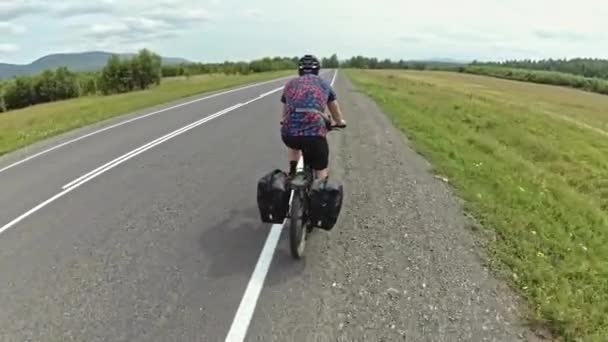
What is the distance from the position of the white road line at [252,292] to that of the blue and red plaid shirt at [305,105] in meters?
0.71

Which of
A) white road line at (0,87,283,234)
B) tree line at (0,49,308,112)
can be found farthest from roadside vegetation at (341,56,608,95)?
white road line at (0,87,283,234)

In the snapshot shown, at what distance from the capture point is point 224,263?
425cm

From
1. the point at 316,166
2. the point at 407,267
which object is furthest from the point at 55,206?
the point at 407,267

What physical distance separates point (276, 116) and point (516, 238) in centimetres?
1041

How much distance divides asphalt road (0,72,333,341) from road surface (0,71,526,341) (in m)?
0.02

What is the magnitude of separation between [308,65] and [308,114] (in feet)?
1.93

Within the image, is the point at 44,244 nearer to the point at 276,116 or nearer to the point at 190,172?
the point at 190,172

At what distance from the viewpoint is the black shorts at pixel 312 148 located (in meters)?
4.48

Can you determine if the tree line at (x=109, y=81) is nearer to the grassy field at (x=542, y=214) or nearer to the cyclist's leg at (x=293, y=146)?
the grassy field at (x=542, y=214)

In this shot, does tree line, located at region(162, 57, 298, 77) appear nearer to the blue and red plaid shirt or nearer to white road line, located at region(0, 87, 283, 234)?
white road line, located at region(0, 87, 283, 234)

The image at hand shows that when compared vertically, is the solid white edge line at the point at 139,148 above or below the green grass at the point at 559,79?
below

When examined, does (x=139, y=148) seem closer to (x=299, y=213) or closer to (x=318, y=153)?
(x=318, y=153)

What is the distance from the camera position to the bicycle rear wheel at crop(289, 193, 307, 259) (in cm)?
415

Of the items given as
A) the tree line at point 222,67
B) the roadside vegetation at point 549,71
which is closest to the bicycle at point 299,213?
the roadside vegetation at point 549,71
